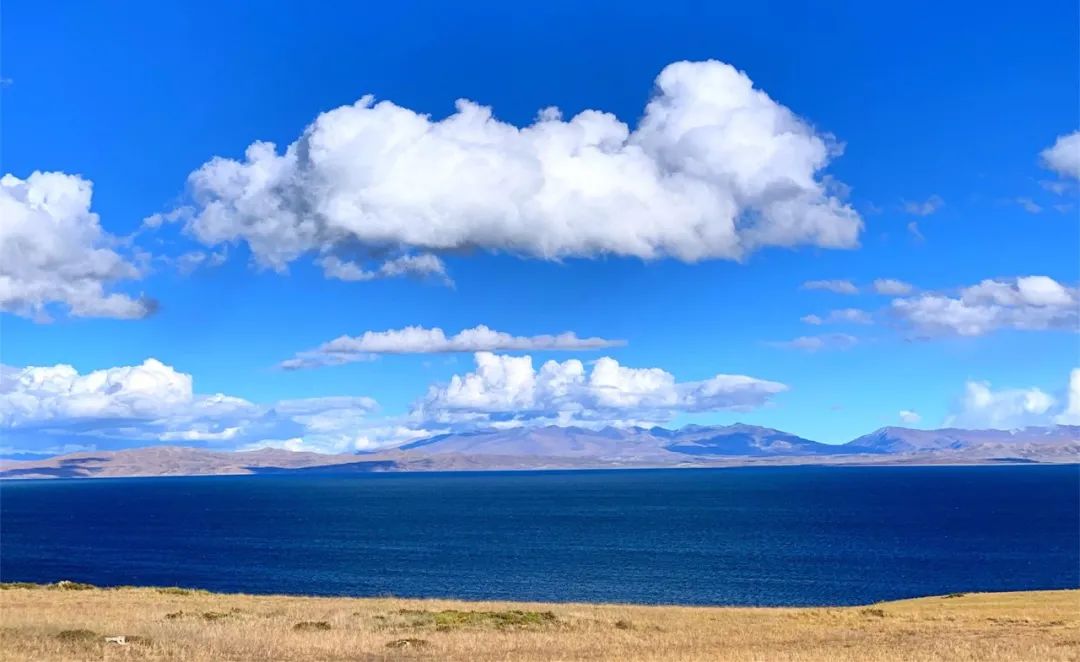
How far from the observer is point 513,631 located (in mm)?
46312

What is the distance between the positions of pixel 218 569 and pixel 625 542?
213ft

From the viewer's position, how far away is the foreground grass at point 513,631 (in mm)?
36719

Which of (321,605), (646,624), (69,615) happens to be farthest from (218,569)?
(646,624)

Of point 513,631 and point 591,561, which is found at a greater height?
point 513,631

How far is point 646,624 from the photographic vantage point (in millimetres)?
49750

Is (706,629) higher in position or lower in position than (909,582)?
higher

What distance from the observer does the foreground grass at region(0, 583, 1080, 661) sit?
120 ft

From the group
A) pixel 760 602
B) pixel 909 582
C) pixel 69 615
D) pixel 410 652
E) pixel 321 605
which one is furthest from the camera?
pixel 909 582

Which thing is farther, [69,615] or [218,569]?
[218,569]

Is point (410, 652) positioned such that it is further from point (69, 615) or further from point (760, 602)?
point (760, 602)

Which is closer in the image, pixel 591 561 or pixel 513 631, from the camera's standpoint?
pixel 513 631

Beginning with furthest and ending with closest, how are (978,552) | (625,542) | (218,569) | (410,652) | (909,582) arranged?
(625,542), (978,552), (218,569), (909,582), (410,652)

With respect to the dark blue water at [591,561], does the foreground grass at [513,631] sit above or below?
above

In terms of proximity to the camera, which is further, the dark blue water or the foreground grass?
the dark blue water
